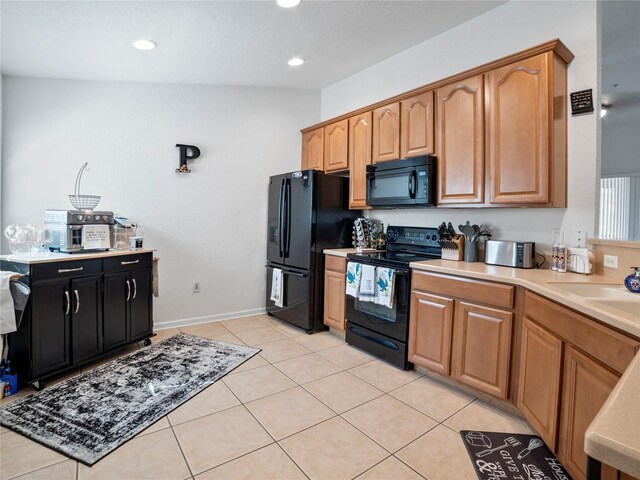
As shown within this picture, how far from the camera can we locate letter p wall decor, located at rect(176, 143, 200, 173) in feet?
12.2

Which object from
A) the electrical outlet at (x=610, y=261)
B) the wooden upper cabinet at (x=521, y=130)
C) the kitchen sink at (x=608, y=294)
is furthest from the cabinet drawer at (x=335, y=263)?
the electrical outlet at (x=610, y=261)

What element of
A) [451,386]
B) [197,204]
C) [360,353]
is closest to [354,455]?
[451,386]

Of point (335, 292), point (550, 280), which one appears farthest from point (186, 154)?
point (550, 280)

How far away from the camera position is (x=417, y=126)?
9.57ft

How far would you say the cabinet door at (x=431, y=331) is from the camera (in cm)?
239

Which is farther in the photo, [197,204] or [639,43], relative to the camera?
[197,204]

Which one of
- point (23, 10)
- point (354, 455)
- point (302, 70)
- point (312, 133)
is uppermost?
A: point (302, 70)

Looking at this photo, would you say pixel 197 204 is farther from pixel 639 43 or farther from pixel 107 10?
pixel 639 43

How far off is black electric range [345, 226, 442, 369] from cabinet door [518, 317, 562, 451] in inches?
35.1

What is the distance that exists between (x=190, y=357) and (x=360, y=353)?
1505 millimetres

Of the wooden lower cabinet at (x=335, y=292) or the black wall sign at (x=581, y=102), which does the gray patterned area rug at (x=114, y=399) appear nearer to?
the wooden lower cabinet at (x=335, y=292)

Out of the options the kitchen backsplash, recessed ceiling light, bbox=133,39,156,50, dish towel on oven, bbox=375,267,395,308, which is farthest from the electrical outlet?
recessed ceiling light, bbox=133,39,156,50

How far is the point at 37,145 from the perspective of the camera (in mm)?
3209

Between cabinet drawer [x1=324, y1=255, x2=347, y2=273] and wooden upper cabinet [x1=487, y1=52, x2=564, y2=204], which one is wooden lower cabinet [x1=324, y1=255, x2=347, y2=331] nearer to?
cabinet drawer [x1=324, y1=255, x2=347, y2=273]
